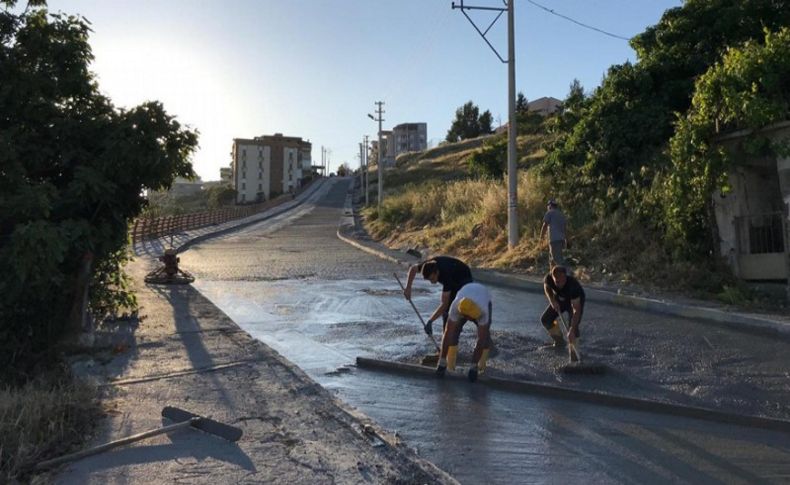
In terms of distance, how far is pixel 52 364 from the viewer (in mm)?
8539

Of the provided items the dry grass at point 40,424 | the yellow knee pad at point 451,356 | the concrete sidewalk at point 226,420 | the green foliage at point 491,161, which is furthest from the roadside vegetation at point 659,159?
the green foliage at point 491,161

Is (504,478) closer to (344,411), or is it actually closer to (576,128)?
(344,411)

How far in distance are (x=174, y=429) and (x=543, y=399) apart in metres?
3.46

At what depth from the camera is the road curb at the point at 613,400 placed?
5.82 metres

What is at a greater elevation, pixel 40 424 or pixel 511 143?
pixel 511 143

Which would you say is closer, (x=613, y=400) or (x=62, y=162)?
(x=613, y=400)

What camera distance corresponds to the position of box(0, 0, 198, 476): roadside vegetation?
771 centimetres

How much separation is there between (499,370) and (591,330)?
9.07 ft

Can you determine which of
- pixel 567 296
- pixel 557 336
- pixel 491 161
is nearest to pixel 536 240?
pixel 557 336

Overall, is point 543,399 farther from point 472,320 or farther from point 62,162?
point 62,162

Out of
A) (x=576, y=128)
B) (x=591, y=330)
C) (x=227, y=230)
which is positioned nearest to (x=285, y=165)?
(x=227, y=230)

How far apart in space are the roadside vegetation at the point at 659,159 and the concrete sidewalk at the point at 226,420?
26.3 feet

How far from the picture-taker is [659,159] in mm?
15352

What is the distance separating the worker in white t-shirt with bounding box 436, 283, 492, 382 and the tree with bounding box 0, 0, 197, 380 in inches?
164
